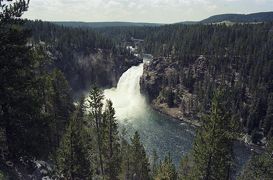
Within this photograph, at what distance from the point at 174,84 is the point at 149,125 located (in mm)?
37725

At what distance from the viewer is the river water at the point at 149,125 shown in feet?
299

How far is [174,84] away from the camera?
146m

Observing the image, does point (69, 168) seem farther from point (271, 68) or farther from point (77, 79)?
point (77, 79)

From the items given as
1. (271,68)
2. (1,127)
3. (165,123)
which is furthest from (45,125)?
(271,68)

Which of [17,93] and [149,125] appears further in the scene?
[149,125]

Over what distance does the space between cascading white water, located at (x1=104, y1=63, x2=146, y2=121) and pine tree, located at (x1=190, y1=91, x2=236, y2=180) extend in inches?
3157

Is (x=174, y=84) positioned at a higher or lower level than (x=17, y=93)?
lower

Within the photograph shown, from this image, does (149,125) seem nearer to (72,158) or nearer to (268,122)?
(268,122)

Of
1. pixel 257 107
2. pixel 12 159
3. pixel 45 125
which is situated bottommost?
pixel 257 107

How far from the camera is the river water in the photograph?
9100cm

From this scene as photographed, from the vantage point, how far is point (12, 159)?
26906 mm

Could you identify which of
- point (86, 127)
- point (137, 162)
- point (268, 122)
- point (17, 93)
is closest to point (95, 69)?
point (268, 122)

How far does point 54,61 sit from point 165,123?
6267 cm

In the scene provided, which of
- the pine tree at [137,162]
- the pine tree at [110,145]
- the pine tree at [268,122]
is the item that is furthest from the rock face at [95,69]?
the pine tree at [110,145]
